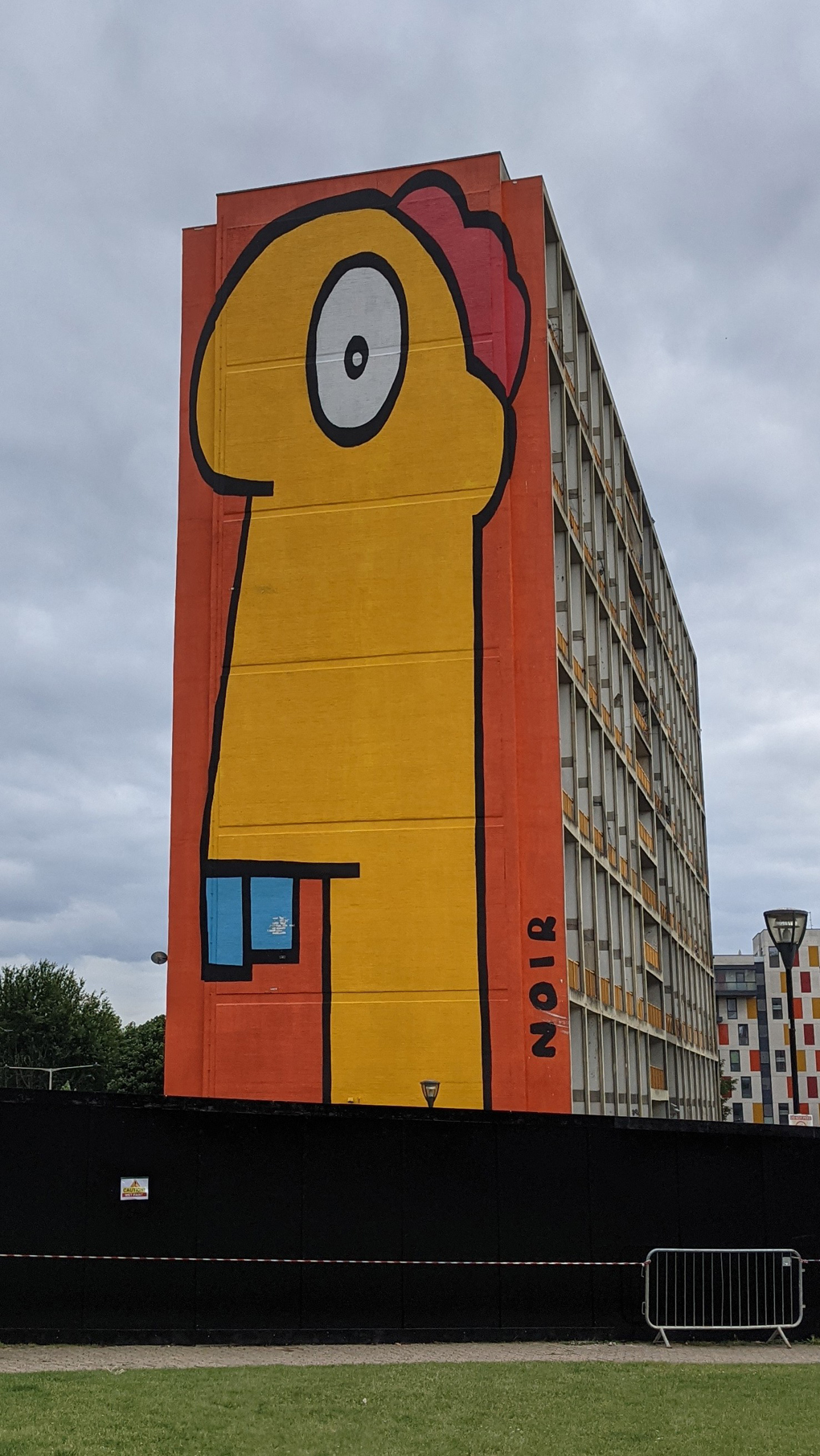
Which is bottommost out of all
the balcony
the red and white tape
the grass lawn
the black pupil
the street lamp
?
the grass lawn

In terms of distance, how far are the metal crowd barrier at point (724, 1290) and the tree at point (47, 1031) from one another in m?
71.1

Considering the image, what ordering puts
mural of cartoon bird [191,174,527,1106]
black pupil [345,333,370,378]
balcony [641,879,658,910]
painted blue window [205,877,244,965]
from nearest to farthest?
mural of cartoon bird [191,174,527,1106], painted blue window [205,877,244,965], black pupil [345,333,370,378], balcony [641,879,658,910]

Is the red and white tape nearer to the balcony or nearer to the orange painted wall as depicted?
the orange painted wall

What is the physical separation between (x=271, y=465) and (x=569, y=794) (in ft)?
34.5

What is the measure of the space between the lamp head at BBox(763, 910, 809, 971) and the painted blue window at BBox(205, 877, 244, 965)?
509 inches

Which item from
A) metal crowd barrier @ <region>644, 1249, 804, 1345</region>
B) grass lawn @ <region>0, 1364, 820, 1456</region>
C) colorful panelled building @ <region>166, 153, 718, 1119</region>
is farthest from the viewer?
colorful panelled building @ <region>166, 153, 718, 1119</region>

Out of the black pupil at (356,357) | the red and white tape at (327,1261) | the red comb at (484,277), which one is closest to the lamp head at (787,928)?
the red and white tape at (327,1261)

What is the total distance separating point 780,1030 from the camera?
132125mm

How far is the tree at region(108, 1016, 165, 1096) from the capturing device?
272 feet

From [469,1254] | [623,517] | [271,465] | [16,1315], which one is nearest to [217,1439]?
[16,1315]

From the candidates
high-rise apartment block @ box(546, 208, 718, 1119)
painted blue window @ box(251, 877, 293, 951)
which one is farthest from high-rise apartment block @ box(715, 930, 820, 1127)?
painted blue window @ box(251, 877, 293, 951)

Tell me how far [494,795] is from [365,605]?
5354mm

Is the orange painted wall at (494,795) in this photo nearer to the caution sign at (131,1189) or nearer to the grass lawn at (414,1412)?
the caution sign at (131,1189)

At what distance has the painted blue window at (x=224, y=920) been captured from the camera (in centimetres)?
3247
